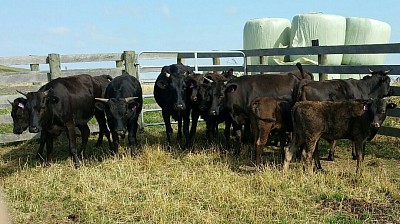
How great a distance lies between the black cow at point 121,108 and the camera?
8.44 metres

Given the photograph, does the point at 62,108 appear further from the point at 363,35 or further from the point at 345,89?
the point at 363,35

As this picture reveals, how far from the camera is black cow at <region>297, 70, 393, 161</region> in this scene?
8.12 m

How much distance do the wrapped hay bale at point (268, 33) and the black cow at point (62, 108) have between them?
1245 cm

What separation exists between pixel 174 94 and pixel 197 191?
385cm

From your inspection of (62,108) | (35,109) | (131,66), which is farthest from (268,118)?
(131,66)

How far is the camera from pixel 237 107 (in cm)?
889

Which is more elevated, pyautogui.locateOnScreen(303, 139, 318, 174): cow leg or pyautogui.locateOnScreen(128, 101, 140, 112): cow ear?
pyautogui.locateOnScreen(128, 101, 140, 112): cow ear


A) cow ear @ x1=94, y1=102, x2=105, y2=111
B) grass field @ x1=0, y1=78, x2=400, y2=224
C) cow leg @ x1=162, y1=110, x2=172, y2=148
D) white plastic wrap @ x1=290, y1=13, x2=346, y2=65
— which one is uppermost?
white plastic wrap @ x1=290, y1=13, x2=346, y2=65

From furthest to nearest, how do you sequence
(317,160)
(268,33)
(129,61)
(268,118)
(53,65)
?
(268,33), (129,61), (53,65), (268,118), (317,160)

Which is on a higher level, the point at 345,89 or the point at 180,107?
the point at 345,89

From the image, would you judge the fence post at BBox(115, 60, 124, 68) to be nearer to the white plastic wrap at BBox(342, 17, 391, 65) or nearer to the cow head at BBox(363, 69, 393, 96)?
the cow head at BBox(363, 69, 393, 96)

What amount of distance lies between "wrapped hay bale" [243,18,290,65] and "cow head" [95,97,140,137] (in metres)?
12.8

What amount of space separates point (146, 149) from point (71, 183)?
1.93 m

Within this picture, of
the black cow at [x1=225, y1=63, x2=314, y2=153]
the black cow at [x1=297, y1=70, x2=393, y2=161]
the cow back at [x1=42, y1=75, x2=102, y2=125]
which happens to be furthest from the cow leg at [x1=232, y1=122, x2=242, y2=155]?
the cow back at [x1=42, y1=75, x2=102, y2=125]
